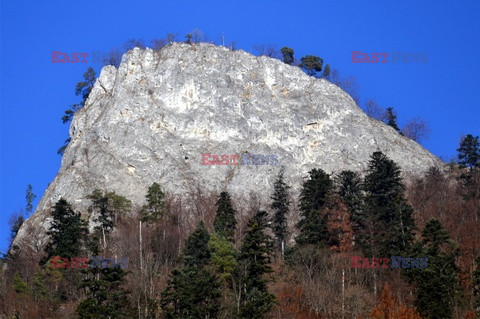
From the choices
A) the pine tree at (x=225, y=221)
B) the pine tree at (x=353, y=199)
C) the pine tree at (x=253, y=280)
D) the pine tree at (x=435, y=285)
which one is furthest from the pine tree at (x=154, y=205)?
the pine tree at (x=435, y=285)

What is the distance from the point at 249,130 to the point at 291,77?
12.3 metres

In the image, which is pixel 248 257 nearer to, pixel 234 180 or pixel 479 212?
pixel 479 212

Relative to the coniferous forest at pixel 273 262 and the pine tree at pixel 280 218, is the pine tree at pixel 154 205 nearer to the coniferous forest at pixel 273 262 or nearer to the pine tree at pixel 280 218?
the coniferous forest at pixel 273 262

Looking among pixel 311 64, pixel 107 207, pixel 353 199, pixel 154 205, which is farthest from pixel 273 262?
pixel 311 64

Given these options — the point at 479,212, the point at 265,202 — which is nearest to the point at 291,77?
the point at 265,202

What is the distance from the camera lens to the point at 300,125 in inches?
3809

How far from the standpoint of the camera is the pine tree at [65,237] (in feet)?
201

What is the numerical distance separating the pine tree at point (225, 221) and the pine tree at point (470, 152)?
31.2 m

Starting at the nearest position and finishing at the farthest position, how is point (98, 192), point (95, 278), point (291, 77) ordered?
point (95, 278) → point (98, 192) → point (291, 77)

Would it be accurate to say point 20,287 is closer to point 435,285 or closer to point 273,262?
point 273,262

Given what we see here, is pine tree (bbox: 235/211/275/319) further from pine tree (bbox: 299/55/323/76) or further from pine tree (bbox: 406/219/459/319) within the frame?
pine tree (bbox: 299/55/323/76)

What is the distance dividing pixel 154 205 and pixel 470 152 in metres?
36.4

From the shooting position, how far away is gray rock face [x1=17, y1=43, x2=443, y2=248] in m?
88.7

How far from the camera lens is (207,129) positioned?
94.2 meters
